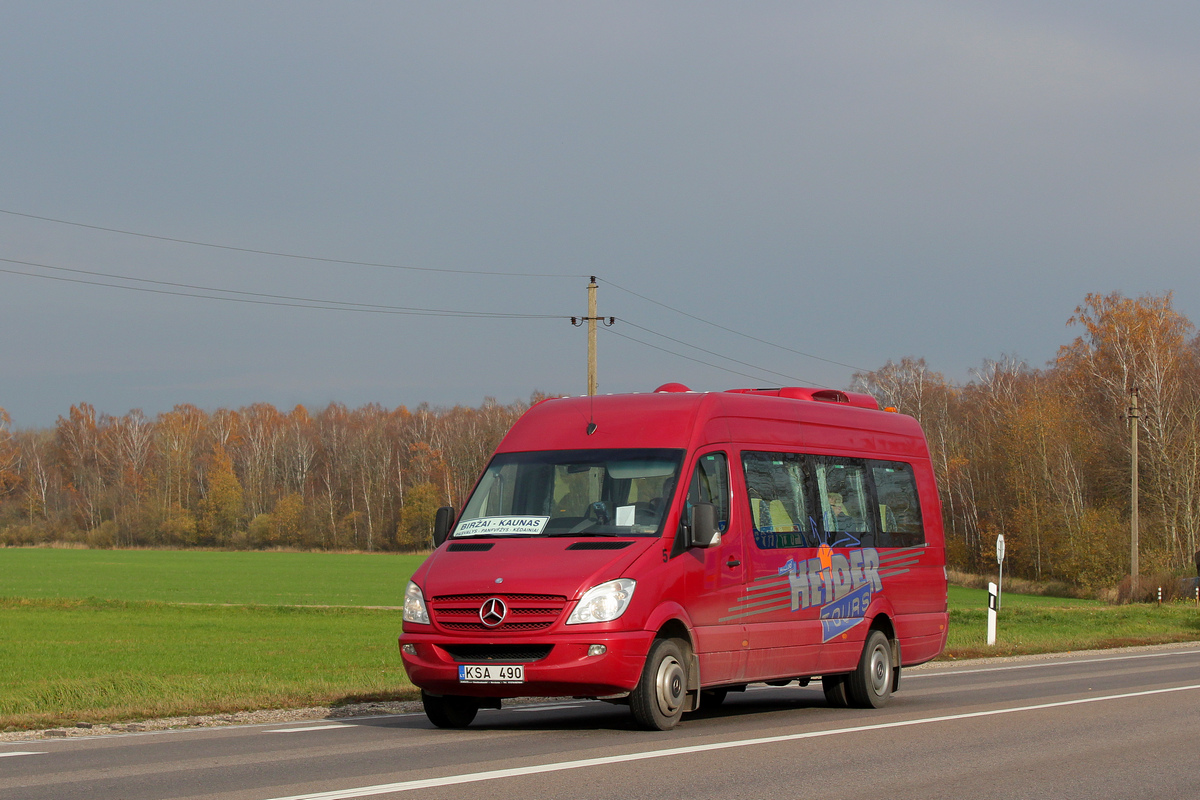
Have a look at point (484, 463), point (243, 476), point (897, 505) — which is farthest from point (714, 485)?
point (243, 476)

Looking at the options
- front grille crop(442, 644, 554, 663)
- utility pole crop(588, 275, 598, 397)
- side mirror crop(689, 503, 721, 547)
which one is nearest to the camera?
front grille crop(442, 644, 554, 663)

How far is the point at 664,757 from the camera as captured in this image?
8641 mm

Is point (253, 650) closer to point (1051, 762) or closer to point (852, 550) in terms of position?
point (852, 550)

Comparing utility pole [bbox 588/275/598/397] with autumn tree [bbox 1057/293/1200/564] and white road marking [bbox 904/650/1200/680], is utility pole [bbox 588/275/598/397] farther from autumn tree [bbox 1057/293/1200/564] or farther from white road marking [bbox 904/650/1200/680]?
autumn tree [bbox 1057/293/1200/564]

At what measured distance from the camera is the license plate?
9.77 m

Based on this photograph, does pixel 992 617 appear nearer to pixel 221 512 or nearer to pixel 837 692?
pixel 837 692

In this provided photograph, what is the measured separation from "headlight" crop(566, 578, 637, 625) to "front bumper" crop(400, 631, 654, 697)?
0.11 m

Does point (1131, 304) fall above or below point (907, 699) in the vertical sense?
above

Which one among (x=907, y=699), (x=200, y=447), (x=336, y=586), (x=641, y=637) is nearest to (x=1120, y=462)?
(x=336, y=586)

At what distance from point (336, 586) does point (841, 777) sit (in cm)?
6086

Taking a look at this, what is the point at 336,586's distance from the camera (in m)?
66.6

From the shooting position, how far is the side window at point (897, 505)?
14.1 meters

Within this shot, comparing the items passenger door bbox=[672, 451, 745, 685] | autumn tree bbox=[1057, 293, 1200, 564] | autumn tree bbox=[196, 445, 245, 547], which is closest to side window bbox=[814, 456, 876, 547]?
passenger door bbox=[672, 451, 745, 685]

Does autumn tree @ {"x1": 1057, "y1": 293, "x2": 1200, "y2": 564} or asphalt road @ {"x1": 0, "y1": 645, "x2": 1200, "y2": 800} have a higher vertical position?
autumn tree @ {"x1": 1057, "y1": 293, "x2": 1200, "y2": 564}
